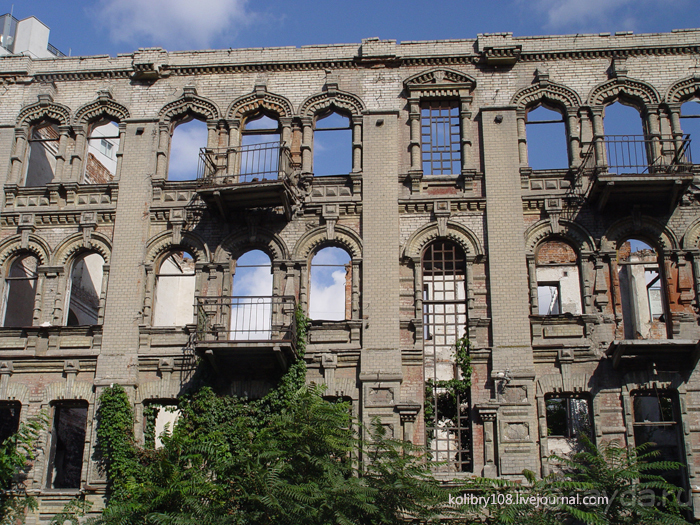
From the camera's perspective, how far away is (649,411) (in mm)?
28453

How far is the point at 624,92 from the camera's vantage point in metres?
20.5

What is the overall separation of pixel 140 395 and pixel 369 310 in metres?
5.92

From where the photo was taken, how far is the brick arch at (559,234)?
62.7 feet

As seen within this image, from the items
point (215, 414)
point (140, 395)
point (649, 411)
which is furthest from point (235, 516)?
point (649, 411)

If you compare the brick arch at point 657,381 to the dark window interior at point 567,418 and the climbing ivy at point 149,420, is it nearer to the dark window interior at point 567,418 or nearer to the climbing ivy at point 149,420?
the climbing ivy at point 149,420

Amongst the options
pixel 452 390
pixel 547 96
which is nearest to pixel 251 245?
pixel 452 390

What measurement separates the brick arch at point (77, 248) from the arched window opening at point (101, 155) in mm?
2438

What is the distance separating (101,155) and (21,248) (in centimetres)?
1281

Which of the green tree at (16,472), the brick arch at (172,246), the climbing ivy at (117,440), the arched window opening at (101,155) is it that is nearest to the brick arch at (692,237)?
the brick arch at (172,246)

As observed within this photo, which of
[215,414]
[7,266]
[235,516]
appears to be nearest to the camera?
[235,516]

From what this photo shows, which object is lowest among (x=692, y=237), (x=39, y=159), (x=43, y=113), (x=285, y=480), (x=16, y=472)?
(x=285, y=480)

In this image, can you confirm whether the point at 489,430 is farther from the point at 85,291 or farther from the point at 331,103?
the point at 85,291

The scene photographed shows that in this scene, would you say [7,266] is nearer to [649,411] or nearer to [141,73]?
[141,73]

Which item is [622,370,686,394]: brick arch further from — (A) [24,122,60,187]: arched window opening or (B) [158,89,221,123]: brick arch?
(A) [24,122,60,187]: arched window opening
